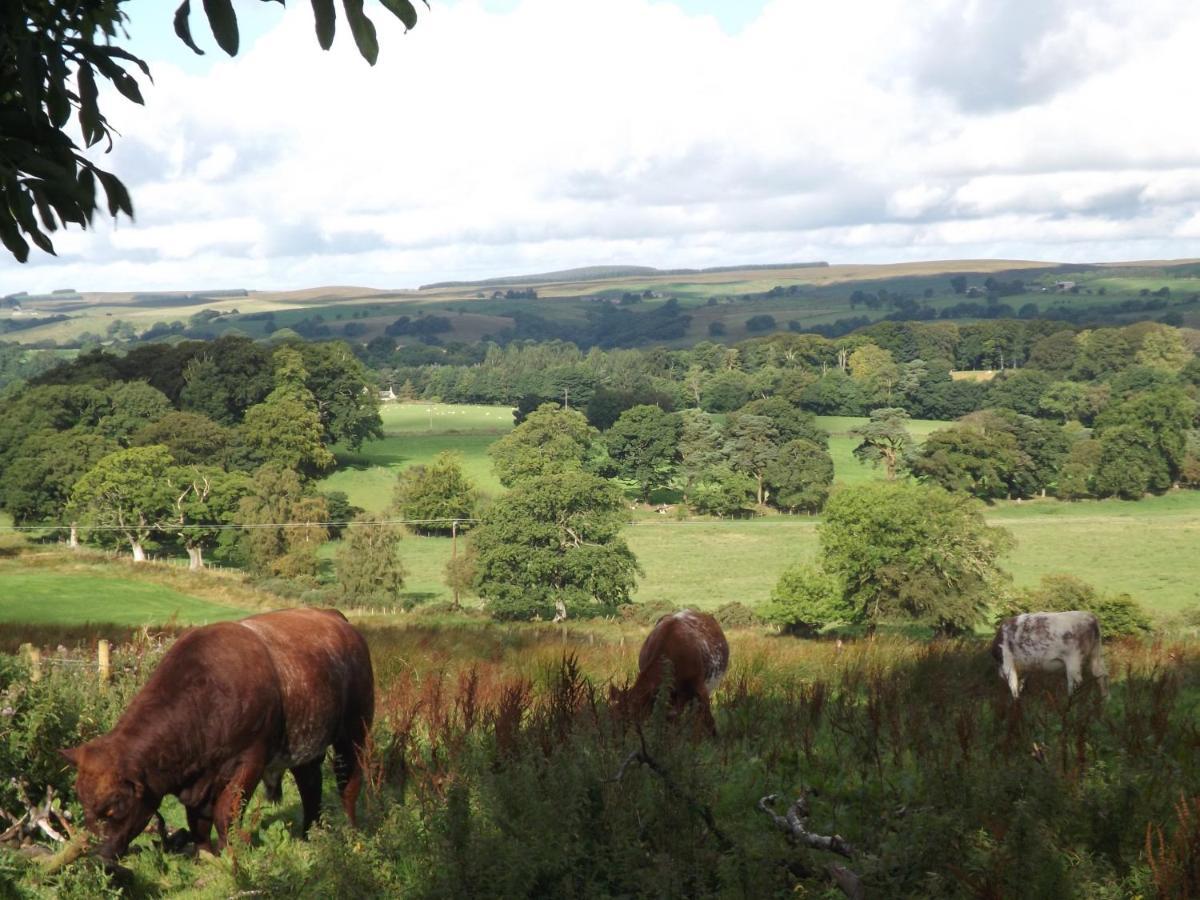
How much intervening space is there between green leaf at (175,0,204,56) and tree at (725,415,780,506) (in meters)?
117

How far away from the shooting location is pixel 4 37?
366 cm

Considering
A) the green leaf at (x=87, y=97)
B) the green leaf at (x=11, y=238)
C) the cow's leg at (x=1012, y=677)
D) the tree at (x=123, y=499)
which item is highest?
the green leaf at (x=87, y=97)

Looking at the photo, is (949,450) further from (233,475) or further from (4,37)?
(4,37)

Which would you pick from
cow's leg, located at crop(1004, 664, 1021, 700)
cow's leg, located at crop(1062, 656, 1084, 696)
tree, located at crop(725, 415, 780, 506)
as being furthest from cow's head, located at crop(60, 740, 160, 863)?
tree, located at crop(725, 415, 780, 506)

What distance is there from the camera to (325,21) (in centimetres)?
346

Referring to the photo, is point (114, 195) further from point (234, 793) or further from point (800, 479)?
point (800, 479)

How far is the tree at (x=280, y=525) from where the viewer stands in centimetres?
8419

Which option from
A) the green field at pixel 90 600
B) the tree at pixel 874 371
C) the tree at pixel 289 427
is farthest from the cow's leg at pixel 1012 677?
the tree at pixel 874 371

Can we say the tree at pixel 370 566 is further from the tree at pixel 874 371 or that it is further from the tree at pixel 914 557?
the tree at pixel 874 371

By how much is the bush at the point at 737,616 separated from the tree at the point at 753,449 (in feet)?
158

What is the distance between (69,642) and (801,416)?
382 ft

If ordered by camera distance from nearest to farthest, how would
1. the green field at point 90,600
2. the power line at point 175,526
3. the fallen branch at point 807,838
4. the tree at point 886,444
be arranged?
the fallen branch at point 807,838, the green field at point 90,600, the power line at point 175,526, the tree at point 886,444

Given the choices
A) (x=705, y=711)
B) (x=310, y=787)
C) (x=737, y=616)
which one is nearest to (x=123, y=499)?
(x=737, y=616)

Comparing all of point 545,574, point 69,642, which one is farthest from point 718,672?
point 545,574
